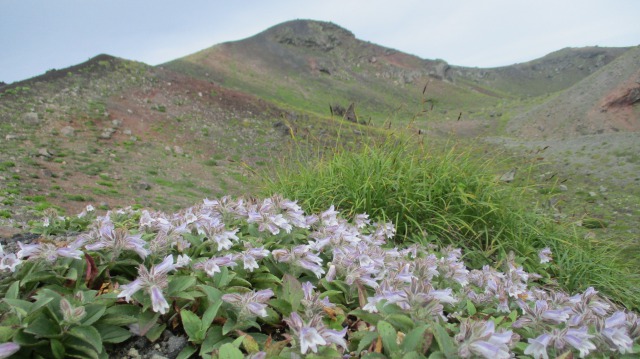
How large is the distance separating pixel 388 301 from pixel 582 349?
0.62 m

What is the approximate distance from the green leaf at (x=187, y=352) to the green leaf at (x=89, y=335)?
0.25 metres

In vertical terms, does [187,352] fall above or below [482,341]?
below

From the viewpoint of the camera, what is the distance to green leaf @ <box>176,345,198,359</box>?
4.60 ft

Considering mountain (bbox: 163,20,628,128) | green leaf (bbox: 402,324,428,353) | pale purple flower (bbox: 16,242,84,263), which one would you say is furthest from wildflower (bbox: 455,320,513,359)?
mountain (bbox: 163,20,628,128)

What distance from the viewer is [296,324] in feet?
4.21

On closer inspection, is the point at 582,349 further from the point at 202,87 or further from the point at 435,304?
the point at 202,87

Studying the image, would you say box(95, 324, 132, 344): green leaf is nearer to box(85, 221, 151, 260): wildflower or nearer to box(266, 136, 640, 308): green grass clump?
box(85, 221, 151, 260): wildflower

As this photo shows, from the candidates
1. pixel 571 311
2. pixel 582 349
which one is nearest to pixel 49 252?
pixel 582 349

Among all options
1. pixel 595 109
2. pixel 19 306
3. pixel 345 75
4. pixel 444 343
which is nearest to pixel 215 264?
pixel 19 306

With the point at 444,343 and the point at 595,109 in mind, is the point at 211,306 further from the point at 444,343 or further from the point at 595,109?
the point at 595,109

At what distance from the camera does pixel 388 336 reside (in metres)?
1.33

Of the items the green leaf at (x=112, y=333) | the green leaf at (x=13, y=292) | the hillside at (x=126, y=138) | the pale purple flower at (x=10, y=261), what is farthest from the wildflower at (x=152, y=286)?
the hillside at (x=126, y=138)

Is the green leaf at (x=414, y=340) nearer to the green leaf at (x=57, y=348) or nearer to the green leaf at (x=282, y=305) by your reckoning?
the green leaf at (x=282, y=305)

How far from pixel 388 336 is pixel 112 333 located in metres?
0.91
